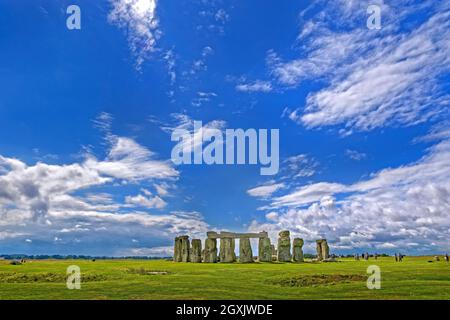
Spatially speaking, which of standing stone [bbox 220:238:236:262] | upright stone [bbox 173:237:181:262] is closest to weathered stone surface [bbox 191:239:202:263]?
upright stone [bbox 173:237:181:262]

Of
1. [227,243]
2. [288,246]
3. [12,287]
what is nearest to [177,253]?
[227,243]

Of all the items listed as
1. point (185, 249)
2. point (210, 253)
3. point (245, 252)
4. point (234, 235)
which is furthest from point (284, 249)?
point (185, 249)

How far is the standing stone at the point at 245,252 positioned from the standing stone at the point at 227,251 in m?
1.62

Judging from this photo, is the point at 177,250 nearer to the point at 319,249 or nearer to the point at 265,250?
the point at 265,250

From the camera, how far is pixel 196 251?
58.5 metres

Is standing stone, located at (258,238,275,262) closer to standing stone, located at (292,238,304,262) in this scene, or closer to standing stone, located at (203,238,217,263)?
standing stone, located at (292,238,304,262)

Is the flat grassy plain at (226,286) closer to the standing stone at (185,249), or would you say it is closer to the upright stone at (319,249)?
the standing stone at (185,249)

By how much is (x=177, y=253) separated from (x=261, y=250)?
1114 centimetres

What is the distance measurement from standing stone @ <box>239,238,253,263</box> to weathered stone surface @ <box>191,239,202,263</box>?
5.47 meters

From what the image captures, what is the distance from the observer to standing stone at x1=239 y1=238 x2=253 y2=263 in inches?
2169

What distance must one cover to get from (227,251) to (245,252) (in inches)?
102
